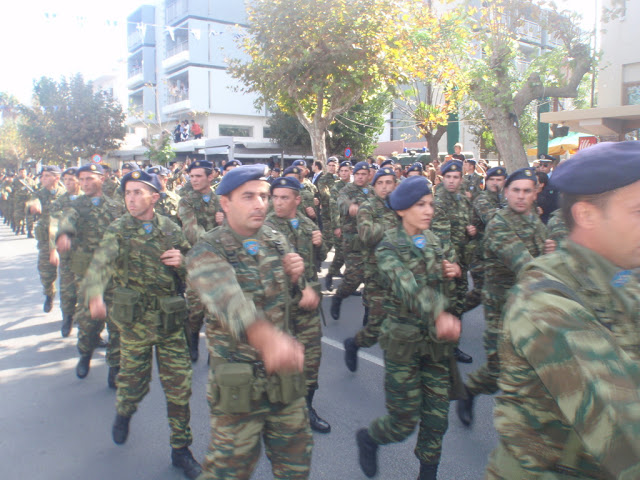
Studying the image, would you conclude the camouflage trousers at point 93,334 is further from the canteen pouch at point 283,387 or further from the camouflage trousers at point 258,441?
the canteen pouch at point 283,387

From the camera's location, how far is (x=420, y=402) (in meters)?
3.10

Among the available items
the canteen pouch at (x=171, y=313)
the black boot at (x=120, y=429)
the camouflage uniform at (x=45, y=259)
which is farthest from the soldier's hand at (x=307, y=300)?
the camouflage uniform at (x=45, y=259)

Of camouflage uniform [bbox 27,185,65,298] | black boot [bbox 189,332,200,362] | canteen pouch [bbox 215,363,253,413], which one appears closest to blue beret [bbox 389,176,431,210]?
canteen pouch [bbox 215,363,253,413]

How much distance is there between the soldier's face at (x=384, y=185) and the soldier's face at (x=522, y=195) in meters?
1.88

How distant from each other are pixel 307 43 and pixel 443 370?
11.9 metres

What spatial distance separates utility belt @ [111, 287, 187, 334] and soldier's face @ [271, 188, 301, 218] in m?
1.30

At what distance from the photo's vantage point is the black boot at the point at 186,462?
341cm

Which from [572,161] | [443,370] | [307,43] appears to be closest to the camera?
[572,161]

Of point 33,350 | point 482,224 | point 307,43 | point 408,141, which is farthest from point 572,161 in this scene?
point 408,141

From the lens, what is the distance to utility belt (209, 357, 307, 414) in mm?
2320

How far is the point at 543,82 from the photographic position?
455 inches

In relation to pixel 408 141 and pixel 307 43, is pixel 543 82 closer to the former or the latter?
pixel 307 43

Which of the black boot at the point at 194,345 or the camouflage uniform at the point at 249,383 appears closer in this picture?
the camouflage uniform at the point at 249,383

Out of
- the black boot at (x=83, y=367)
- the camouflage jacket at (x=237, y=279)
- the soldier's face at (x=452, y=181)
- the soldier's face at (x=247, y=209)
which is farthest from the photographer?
the soldier's face at (x=452, y=181)
